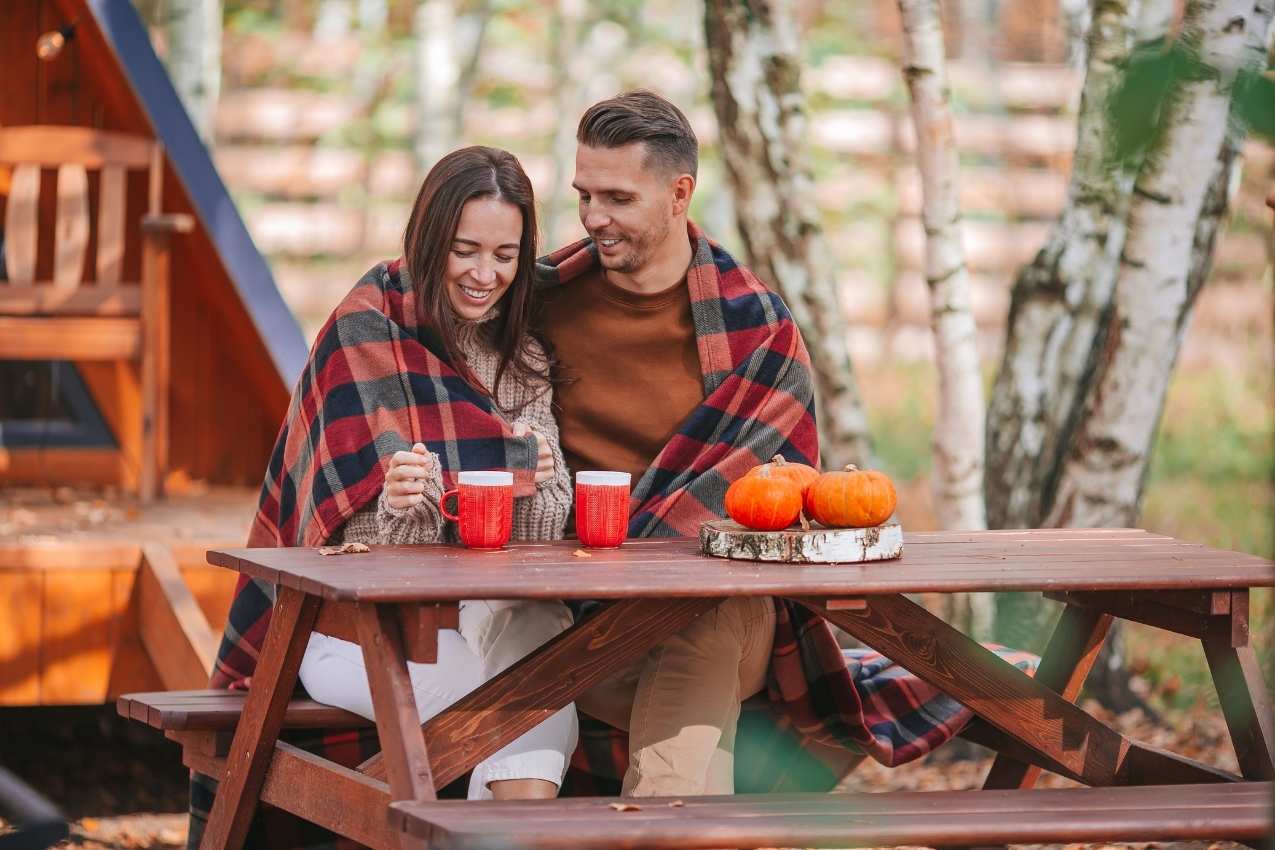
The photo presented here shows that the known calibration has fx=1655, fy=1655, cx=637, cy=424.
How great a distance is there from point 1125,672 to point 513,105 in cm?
1229

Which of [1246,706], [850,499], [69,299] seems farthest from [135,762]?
[1246,706]

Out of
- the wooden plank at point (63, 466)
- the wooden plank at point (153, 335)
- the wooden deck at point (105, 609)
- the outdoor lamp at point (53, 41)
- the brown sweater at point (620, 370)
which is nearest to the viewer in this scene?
the brown sweater at point (620, 370)

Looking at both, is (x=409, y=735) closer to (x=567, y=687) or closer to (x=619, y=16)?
(x=567, y=687)

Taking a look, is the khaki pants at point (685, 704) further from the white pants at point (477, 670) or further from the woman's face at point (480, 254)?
the woman's face at point (480, 254)

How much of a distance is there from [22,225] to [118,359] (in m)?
0.54

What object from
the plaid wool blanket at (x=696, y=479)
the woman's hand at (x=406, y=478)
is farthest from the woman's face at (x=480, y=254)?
the woman's hand at (x=406, y=478)

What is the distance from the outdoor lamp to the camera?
5.64m

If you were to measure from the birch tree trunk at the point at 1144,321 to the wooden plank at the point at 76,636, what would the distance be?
2.77 metres

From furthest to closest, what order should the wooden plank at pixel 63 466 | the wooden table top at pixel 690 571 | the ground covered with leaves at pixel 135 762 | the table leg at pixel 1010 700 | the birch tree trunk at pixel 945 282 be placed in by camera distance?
the wooden plank at pixel 63 466 → the ground covered with leaves at pixel 135 762 → the birch tree trunk at pixel 945 282 → the table leg at pixel 1010 700 → the wooden table top at pixel 690 571

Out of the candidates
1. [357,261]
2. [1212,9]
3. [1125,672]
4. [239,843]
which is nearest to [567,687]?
[239,843]

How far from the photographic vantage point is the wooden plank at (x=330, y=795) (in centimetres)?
276

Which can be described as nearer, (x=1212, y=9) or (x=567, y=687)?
(x=567, y=687)

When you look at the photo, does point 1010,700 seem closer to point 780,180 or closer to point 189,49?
point 780,180

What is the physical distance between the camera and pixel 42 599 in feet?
15.0
